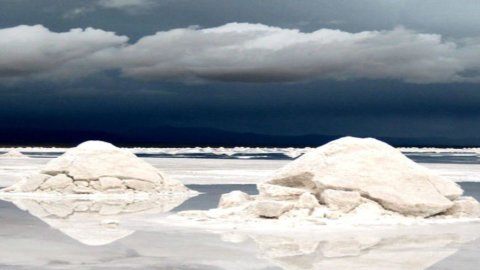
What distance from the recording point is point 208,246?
464 inches

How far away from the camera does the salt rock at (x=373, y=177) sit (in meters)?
16.9

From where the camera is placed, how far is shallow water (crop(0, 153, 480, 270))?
10.1m

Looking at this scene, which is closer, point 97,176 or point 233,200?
Result: point 233,200

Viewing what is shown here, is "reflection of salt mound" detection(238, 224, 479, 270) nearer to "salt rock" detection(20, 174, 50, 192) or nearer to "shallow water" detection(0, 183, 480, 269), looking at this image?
"shallow water" detection(0, 183, 480, 269)

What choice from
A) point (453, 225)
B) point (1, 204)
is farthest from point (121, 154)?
point (453, 225)

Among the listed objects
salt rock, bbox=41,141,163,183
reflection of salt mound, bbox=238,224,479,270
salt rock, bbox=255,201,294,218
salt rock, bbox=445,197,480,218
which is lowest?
reflection of salt mound, bbox=238,224,479,270

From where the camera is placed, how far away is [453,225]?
50.2 feet

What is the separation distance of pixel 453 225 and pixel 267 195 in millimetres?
4086

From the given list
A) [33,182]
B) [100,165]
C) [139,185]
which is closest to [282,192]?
[139,185]

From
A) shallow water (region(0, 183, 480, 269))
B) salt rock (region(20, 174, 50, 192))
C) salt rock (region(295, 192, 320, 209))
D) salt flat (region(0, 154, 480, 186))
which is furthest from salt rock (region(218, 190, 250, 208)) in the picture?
salt flat (region(0, 154, 480, 186))

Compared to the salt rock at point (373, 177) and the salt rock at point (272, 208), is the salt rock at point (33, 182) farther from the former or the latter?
the salt rock at point (272, 208)

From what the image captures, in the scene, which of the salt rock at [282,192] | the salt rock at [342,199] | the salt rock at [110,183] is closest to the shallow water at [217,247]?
the salt rock at [342,199]

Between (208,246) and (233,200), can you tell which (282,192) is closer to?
(233,200)

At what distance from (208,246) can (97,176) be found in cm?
1292
